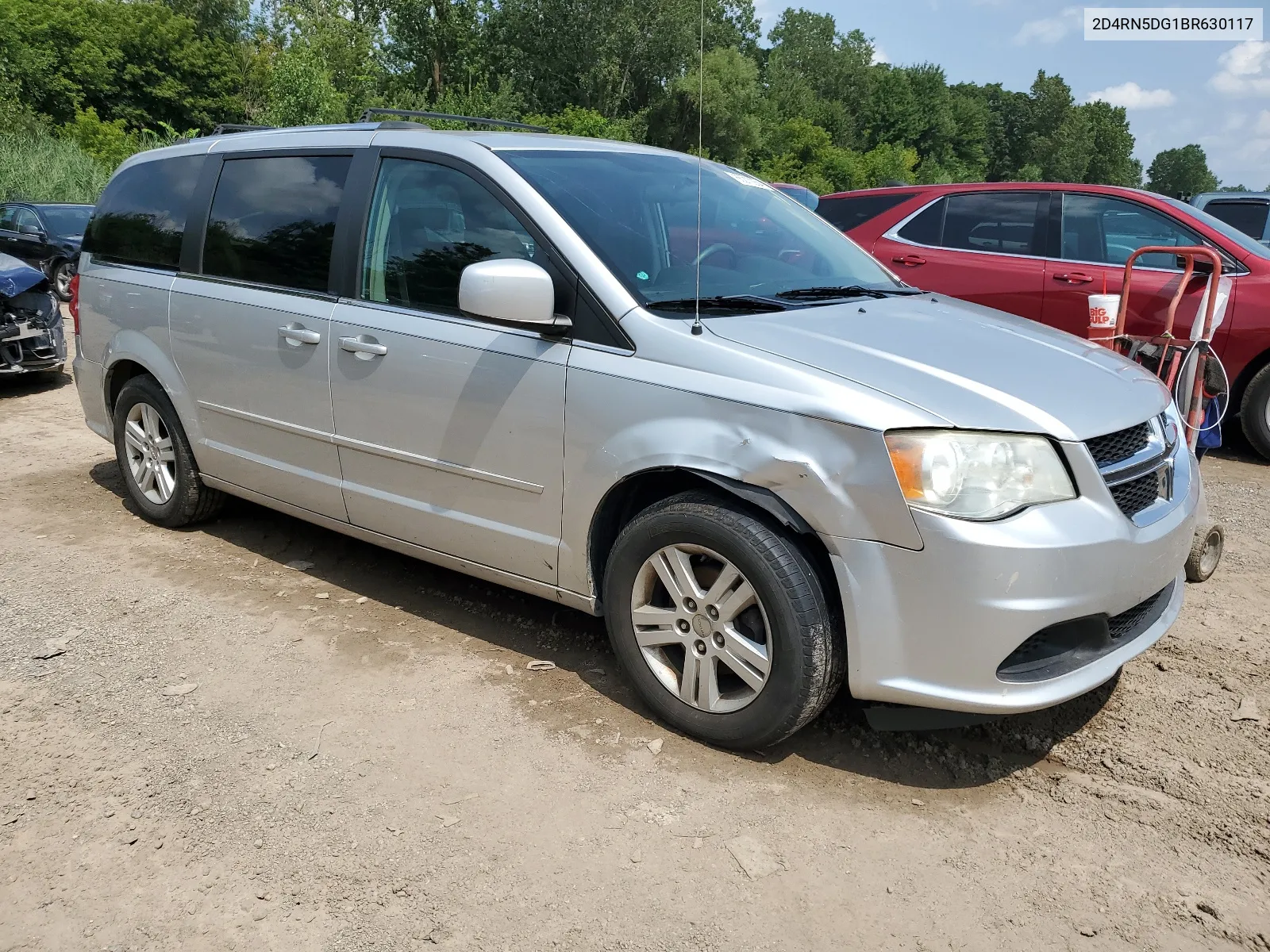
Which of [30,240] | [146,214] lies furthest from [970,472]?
[30,240]

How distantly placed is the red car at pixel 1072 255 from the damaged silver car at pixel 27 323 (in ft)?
23.0

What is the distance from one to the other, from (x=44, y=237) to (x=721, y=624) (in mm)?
16692

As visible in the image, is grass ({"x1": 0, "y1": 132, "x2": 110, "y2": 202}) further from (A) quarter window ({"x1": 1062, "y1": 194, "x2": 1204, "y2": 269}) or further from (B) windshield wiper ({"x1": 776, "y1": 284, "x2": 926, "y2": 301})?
(B) windshield wiper ({"x1": 776, "y1": 284, "x2": 926, "y2": 301})

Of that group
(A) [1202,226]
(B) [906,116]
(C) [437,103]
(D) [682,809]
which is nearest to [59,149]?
(C) [437,103]

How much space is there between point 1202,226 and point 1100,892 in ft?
19.1

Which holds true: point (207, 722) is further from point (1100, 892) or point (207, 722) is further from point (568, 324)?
point (1100, 892)

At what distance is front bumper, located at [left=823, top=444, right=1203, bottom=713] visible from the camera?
2.64 m

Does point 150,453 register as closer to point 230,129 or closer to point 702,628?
point 230,129

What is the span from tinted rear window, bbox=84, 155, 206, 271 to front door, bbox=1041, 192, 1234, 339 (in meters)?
5.45

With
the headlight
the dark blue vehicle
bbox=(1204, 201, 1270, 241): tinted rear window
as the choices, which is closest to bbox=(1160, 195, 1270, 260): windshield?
bbox=(1204, 201, 1270, 241): tinted rear window

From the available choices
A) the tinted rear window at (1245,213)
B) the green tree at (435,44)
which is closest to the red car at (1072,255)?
the tinted rear window at (1245,213)

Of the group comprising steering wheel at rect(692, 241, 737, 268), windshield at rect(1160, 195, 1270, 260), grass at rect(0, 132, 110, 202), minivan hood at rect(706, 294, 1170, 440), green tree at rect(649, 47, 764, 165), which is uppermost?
green tree at rect(649, 47, 764, 165)

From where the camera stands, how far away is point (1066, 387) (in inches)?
118

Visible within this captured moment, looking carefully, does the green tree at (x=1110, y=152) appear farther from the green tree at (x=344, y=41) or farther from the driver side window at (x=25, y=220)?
the driver side window at (x=25, y=220)
